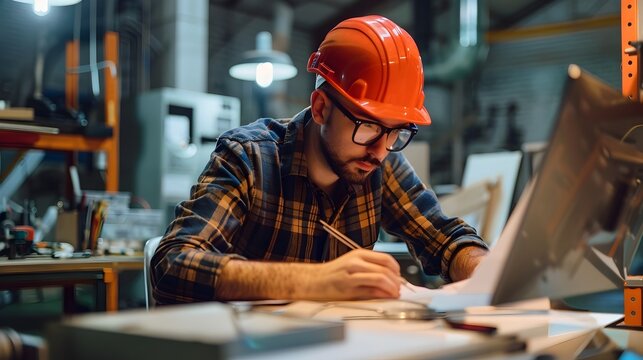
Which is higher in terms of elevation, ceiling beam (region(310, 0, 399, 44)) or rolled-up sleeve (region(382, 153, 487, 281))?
ceiling beam (region(310, 0, 399, 44))

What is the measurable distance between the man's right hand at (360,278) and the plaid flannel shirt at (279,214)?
0.22 meters

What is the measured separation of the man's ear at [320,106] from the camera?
1.49 m

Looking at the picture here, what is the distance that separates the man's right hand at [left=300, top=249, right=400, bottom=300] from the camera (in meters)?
0.99

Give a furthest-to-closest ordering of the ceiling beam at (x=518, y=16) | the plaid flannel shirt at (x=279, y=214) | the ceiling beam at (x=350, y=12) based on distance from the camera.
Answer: the ceiling beam at (x=350, y=12) → the ceiling beam at (x=518, y=16) → the plaid flannel shirt at (x=279, y=214)

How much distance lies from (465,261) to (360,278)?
0.56m

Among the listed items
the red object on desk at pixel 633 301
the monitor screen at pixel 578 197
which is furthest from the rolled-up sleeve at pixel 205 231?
the red object on desk at pixel 633 301

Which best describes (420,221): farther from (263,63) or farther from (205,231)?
(263,63)

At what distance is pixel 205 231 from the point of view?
1252 millimetres

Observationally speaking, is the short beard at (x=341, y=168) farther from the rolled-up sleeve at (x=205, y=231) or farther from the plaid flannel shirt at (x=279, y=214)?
the rolled-up sleeve at (x=205, y=231)

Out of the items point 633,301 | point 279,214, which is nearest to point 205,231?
point 279,214

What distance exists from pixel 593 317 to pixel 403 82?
2.10 feet

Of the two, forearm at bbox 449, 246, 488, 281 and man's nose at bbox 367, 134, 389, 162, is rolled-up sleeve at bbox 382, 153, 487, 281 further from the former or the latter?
man's nose at bbox 367, 134, 389, 162

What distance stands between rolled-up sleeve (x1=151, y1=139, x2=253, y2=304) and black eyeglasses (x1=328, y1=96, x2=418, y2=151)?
10.2 inches

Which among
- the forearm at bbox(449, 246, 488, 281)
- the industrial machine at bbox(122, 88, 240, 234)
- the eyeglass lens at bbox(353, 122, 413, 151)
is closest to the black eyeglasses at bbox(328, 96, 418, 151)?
the eyeglass lens at bbox(353, 122, 413, 151)
